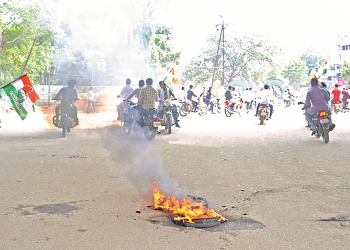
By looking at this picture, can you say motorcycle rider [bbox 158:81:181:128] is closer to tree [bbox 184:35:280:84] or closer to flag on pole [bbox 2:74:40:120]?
flag on pole [bbox 2:74:40:120]

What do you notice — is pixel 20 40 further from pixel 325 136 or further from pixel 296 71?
pixel 296 71

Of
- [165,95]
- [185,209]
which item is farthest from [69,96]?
[185,209]

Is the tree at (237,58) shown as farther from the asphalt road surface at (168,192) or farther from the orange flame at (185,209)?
the orange flame at (185,209)

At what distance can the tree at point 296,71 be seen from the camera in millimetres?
95312

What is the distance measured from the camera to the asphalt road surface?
3.76 meters

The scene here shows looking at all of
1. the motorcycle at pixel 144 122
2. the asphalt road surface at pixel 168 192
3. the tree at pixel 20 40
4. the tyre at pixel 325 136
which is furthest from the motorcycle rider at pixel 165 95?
the tree at pixel 20 40

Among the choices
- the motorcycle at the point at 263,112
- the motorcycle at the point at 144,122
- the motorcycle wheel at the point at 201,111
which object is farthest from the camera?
the motorcycle wheel at the point at 201,111

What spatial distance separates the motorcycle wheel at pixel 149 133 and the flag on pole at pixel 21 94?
10.4 feet

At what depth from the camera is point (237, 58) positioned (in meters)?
57.7

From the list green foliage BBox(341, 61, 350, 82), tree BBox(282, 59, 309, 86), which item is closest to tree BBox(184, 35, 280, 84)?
green foliage BBox(341, 61, 350, 82)

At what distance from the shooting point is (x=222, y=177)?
21.9 ft

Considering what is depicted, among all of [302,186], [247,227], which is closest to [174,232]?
[247,227]

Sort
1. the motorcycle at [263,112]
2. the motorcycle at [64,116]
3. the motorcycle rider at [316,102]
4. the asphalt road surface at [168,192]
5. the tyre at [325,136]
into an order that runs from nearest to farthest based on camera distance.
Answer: the asphalt road surface at [168,192]
the tyre at [325,136]
the motorcycle rider at [316,102]
the motorcycle at [64,116]
the motorcycle at [263,112]

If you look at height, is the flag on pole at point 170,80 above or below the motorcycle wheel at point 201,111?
above
